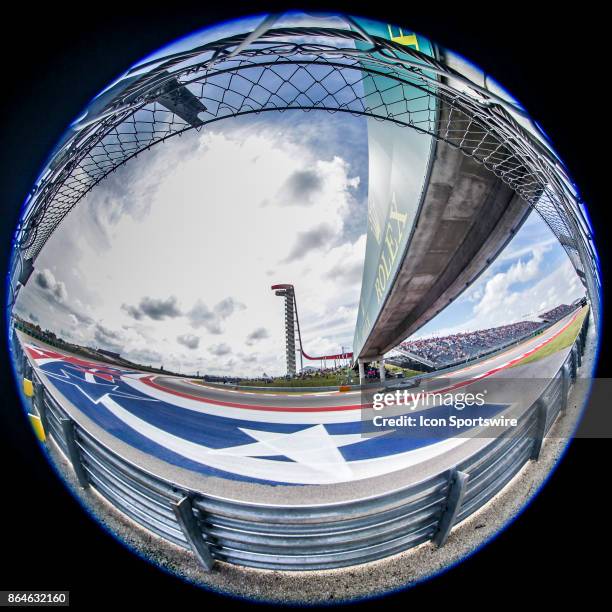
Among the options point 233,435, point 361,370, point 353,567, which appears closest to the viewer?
point 353,567

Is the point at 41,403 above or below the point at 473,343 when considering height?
above

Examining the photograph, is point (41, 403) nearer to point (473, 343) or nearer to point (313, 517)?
point (313, 517)

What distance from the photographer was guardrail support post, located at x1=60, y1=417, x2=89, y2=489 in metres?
1.32

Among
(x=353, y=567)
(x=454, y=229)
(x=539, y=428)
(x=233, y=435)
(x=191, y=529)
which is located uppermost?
(x=454, y=229)

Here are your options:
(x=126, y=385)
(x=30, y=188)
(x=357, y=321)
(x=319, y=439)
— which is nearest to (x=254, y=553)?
(x=319, y=439)

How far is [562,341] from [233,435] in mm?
3658

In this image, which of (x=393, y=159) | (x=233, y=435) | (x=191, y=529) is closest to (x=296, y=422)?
(x=233, y=435)

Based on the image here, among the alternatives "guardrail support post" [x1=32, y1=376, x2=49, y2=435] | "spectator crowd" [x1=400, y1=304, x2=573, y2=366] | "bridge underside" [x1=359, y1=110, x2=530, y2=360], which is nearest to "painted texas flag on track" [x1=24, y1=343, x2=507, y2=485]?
"guardrail support post" [x1=32, y1=376, x2=49, y2=435]

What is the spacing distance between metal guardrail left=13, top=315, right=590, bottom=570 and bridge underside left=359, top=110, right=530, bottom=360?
280 cm

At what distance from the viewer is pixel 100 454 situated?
47.1 inches

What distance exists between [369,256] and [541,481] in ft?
19.3

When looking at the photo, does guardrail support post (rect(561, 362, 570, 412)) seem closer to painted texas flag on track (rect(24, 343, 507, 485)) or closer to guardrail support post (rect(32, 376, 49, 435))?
painted texas flag on track (rect(24, 343, 507, 485))

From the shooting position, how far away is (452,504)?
97 centimetres

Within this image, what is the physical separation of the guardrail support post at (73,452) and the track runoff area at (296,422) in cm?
44
